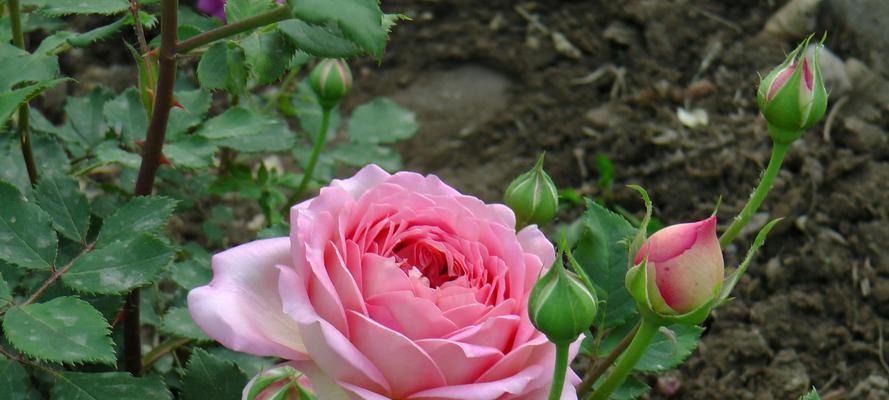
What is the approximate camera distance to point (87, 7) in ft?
3.32

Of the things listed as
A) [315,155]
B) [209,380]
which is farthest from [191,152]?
[315,155]

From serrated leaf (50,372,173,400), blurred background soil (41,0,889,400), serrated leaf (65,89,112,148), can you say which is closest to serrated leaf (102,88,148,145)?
serrated leaf (65,89,112,148)

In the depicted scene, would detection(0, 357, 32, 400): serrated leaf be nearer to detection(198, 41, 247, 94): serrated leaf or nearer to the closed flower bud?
detection(198, 41, 247, 94): serrated leaf

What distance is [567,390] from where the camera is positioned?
0.86 metres

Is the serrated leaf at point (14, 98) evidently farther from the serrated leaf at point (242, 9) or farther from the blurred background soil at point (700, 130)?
the blurred background soil at point (700, 130)

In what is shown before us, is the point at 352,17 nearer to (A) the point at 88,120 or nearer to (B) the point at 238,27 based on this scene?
(B) the point at 238,27

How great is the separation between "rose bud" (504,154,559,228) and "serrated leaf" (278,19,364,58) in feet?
0.77

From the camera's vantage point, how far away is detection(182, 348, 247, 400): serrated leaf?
1090mm

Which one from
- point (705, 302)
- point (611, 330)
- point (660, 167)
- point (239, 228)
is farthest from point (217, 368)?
point (660, 167)

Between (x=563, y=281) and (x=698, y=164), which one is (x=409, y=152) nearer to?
(x=698, y=164)

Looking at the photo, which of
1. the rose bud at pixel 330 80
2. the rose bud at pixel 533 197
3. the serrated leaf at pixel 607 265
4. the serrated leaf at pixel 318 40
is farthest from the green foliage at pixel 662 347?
the rose bud at pixel 330 80

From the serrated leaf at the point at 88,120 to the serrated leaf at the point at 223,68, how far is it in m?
0.54

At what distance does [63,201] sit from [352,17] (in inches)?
18.3

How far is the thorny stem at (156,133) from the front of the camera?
0.95 metres
